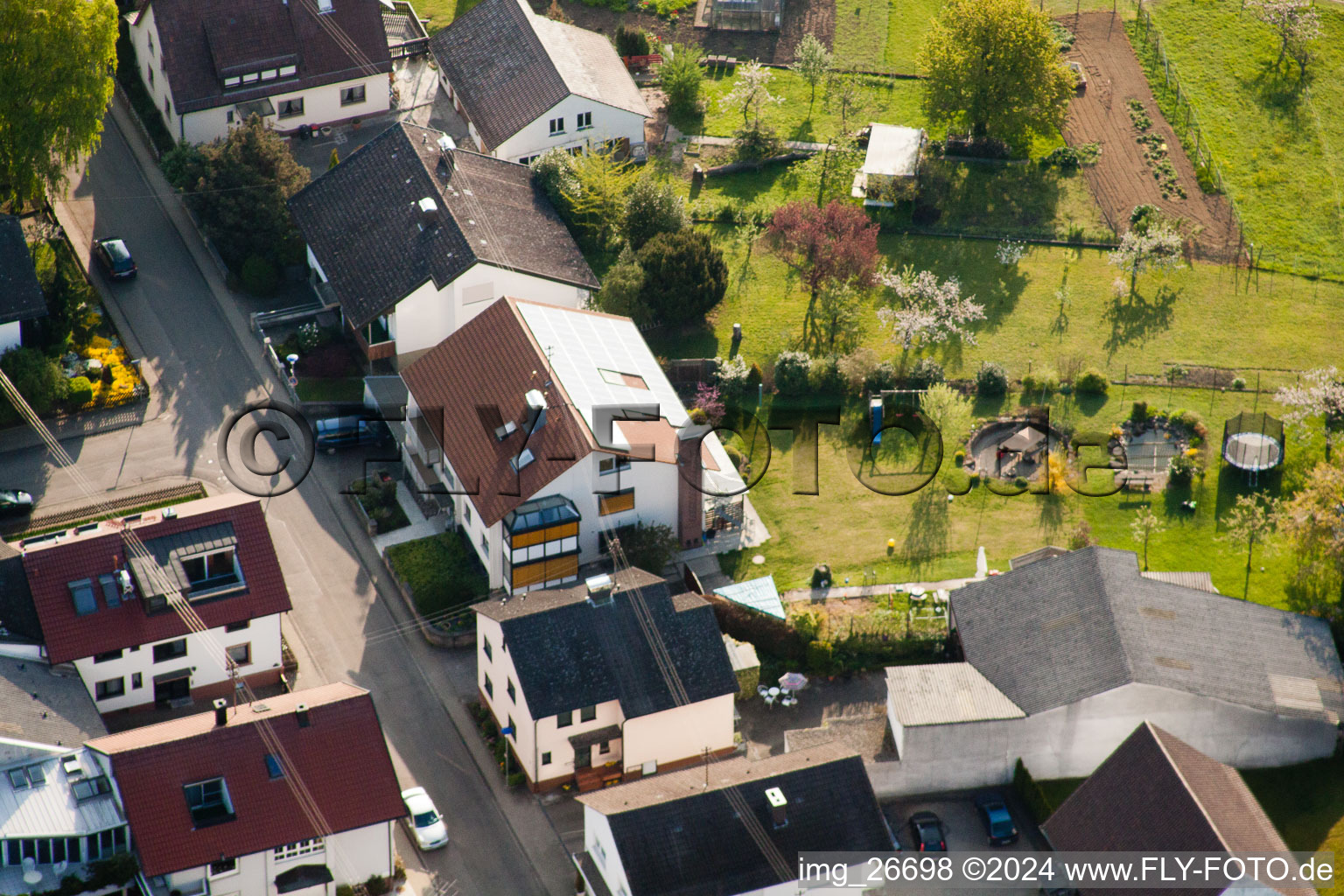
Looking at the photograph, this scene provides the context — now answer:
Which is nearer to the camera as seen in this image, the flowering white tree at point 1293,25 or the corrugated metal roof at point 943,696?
the corrugated metal roof at point 943,696

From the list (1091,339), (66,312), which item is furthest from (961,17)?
(66,312)

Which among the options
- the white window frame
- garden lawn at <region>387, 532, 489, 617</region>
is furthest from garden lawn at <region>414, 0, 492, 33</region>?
the white window frame

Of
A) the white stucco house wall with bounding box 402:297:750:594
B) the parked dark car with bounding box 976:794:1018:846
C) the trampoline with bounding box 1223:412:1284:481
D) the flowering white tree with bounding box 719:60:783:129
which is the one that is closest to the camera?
the parked dark car with bounding box 976:794:1018:846

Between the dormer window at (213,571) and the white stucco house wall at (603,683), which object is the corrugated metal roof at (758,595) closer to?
the white stucco house wall at (603,683)

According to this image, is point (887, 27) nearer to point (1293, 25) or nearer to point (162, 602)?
point (1293, 25)

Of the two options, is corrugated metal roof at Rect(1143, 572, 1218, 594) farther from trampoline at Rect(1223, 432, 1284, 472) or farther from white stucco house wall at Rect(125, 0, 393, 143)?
white stucco house wall at Rect(125, 0, 393, 143)

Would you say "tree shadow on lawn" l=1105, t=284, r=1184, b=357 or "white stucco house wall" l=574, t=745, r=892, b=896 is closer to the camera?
"white stucco house wall" l=574, t=745, r=892, b=896

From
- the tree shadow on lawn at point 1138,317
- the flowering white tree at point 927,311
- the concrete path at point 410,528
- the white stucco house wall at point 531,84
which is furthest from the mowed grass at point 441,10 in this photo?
the tree shadow on lawn at point 1138,317
